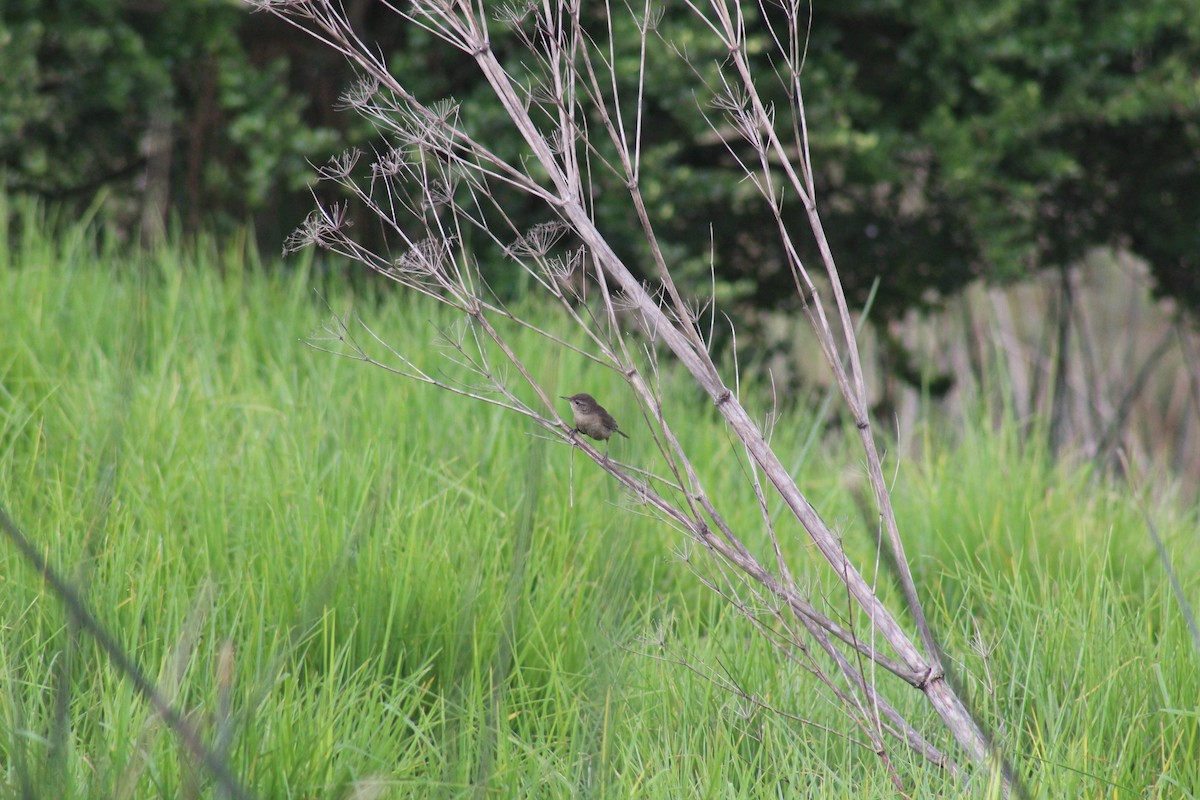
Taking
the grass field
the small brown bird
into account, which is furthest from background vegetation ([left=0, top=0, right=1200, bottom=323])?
the small brown bird

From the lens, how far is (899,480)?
10.9 ft

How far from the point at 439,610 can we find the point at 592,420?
1.66ft

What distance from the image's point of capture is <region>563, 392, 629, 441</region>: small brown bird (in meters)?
2.00

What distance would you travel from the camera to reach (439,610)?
7.00ft

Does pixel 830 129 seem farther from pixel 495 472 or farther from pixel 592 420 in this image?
pixel 592 420

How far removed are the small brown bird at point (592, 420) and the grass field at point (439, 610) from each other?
0.18 ft

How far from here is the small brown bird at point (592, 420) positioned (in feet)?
6.56

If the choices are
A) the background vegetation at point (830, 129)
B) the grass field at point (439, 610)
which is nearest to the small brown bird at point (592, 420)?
the grass field at point (439, 610)

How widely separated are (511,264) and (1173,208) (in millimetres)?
3454

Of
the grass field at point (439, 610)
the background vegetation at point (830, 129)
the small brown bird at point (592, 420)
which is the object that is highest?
the background vegetation at point (830, 129)

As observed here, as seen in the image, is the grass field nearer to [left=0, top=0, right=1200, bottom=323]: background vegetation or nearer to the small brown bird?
the small brown bird

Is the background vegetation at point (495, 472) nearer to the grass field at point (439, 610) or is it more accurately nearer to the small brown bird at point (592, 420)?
the grass field at point (439, 610)

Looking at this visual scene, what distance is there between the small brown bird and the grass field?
2.2 inches

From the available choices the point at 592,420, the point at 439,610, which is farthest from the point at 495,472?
the point at 592,420
